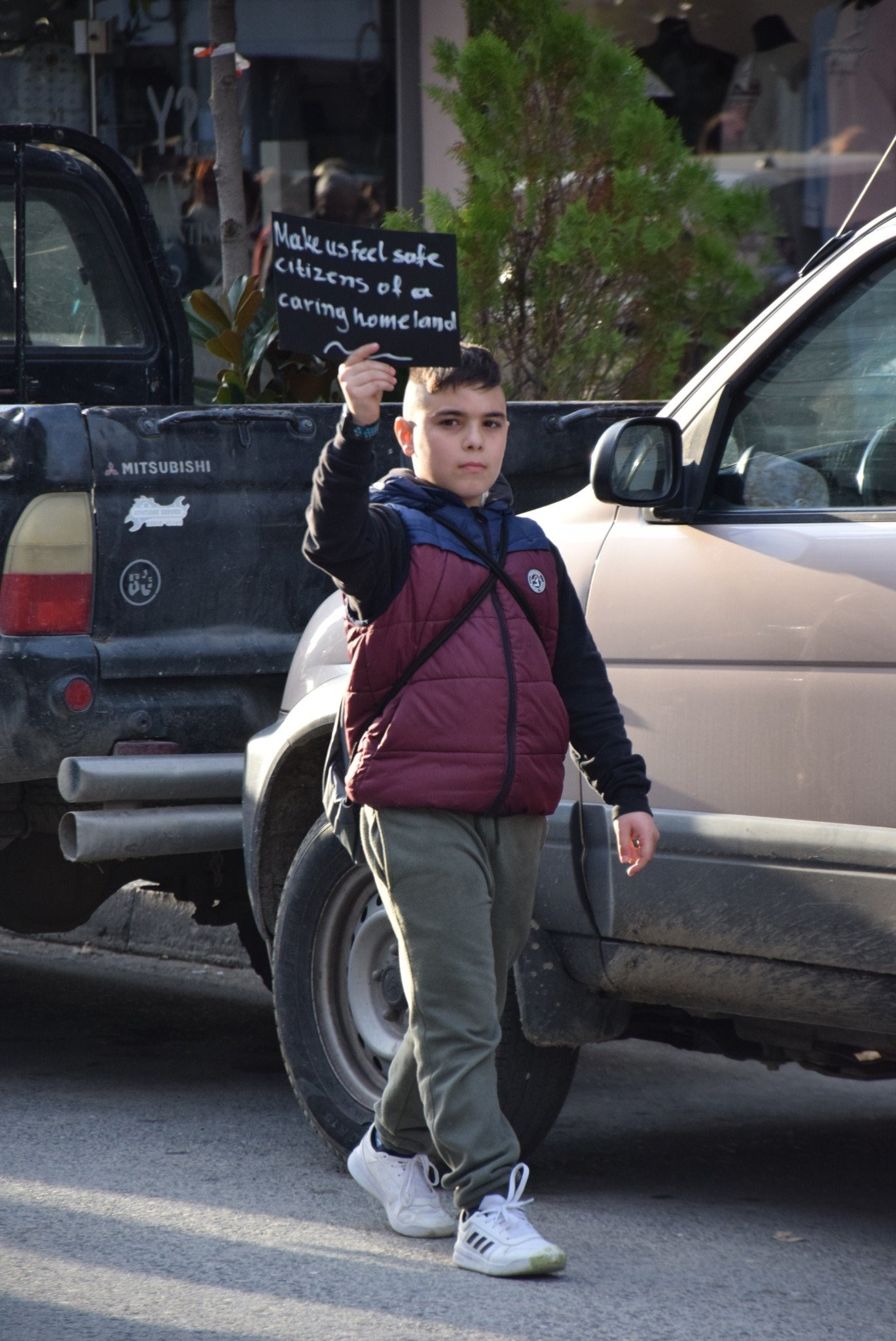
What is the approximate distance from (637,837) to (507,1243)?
2.53ft

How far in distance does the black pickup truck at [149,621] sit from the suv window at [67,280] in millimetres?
1253

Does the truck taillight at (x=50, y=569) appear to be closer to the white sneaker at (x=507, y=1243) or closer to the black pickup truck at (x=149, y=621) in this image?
the black pickup truck at (x=149, y=621)

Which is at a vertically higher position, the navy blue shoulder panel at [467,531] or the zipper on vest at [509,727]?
the navy blue shoulder panel at [467,531]

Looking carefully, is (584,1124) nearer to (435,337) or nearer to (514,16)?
(435,337)

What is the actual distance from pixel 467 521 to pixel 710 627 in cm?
50

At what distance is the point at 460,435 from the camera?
12.1 ft

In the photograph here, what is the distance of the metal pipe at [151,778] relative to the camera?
479 cm

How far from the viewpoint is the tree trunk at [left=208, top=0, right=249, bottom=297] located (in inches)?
308

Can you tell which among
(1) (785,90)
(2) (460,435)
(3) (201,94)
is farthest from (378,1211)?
(3) (201,94)

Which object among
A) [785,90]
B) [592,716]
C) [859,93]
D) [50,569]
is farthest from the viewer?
[785,90]

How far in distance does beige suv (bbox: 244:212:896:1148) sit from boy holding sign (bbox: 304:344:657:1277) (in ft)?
0.55

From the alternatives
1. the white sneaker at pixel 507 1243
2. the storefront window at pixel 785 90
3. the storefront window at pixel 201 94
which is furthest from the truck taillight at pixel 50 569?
the storefront window at pixel 201 94

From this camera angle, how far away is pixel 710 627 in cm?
376

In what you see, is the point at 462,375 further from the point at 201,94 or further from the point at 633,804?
the point at 201,94
